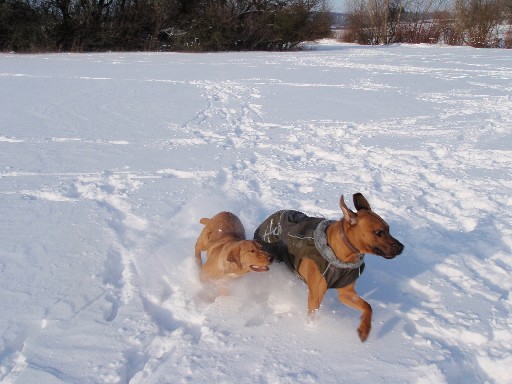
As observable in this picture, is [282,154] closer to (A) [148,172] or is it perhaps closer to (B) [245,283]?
(A) [148,172]

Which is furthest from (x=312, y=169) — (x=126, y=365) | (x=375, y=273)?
(x=126, y=365)

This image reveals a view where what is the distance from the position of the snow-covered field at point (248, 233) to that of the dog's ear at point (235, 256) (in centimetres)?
30

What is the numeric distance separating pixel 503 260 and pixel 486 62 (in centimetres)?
1665

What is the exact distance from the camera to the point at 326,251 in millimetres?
3189

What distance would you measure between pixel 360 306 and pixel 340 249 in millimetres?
420

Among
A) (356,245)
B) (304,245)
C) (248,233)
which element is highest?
(356,245)

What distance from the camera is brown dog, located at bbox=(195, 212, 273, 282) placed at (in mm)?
3434

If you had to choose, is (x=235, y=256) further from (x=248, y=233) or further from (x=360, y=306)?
(x=248, y=233)

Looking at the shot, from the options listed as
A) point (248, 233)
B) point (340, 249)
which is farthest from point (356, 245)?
point (248, 233)

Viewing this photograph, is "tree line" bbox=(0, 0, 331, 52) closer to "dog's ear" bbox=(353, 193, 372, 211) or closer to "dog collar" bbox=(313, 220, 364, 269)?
"dog collar" bbox=(313, 220, 364, 269)

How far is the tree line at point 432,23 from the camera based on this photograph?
1239 inches

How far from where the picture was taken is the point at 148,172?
605 centimetres

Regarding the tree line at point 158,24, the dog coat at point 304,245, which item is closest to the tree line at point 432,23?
the tree line at point 158,24

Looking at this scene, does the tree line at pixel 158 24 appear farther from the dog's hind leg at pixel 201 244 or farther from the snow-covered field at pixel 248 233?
the dog's hind leg at pixel 201 244
